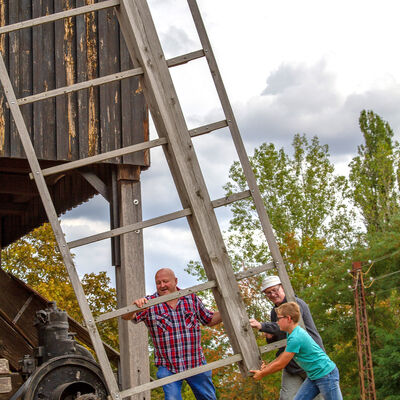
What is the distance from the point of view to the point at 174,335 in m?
5.79

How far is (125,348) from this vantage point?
9016 millimetres

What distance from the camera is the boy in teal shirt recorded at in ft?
17.1

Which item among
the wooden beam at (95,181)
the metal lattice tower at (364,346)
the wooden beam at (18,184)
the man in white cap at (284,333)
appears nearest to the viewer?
the man in white cap at (284,333)

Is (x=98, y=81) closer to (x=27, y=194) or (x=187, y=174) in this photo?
(x=187, y=174)

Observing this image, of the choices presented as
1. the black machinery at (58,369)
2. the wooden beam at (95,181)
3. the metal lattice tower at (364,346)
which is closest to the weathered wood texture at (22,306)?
the wooden beam at (95,181)

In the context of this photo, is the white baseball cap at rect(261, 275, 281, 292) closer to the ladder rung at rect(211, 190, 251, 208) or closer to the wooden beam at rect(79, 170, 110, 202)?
the ladder rung at rect(211, 190, 251, 208)

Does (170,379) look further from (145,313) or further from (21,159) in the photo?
(21,159)

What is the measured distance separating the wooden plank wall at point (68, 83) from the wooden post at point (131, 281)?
1.22ft

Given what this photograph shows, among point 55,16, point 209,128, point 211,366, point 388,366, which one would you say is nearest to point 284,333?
point 211,366

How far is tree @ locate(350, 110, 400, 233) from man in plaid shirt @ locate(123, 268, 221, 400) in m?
28.7

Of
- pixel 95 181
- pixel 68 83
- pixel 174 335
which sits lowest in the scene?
pixel 174 335

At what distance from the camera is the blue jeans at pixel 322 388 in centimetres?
A: 538

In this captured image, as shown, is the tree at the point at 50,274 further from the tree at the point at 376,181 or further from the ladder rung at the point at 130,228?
the ladder rung at the point at 130,228

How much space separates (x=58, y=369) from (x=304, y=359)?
2.47 m
